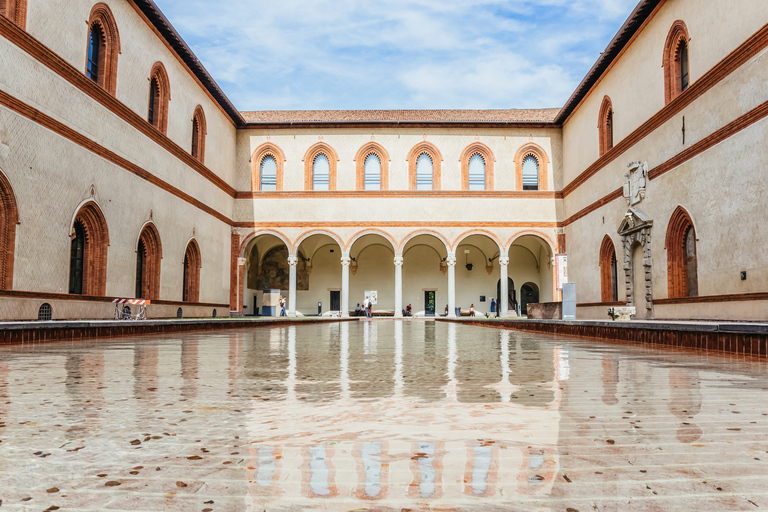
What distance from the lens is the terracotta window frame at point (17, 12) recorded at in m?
11.5

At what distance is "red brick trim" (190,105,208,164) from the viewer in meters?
22.5

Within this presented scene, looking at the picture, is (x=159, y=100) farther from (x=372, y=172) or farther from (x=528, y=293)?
(x=528, y=293)

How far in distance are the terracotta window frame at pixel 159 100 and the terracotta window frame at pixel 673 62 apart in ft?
51.8

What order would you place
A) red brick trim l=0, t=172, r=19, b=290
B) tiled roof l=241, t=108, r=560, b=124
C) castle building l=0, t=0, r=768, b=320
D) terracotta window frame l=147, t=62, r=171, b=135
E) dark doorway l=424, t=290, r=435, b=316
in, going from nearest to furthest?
red brick trim l=0, t=172, r=19, b=290, castle building l=0, t=0, r=768, b=320, terracotta window frame l=147, t=62, r=171, b=135, tiled roof l=241, t=108, r=560, b=124, dark doorway l=424, t=290, r=435, b=316

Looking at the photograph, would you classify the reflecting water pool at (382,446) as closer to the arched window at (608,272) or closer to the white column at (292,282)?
the arched window at (608,272)

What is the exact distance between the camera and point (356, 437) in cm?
121

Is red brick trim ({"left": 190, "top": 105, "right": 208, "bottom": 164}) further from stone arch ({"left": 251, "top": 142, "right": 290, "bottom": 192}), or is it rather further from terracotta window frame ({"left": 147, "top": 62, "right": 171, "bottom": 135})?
stone arch ({"left": 251, "top": 142, "right": 290, "bottom": 192})

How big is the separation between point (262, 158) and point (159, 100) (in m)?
8.54

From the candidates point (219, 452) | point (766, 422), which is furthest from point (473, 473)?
point (766, 422)

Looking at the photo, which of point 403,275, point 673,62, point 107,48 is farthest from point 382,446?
point 403,275

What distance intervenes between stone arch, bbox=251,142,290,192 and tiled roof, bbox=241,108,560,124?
1229 mm

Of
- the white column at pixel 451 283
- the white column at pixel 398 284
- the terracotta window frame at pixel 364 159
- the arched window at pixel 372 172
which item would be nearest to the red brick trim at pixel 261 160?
the terracotta window frame at pixel 364 159

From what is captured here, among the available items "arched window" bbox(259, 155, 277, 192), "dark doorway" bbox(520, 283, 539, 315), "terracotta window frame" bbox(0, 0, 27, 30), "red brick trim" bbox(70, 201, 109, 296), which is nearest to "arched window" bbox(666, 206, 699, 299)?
"red brick trim" bbox(70, 201, 109, 296)

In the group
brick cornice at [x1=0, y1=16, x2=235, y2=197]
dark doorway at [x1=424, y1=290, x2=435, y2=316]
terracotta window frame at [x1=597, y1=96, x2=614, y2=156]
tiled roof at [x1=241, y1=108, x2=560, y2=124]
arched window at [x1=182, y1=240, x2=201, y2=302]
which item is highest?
tiled roof at [x1=241, y1=108, x2=560, y2=124]
